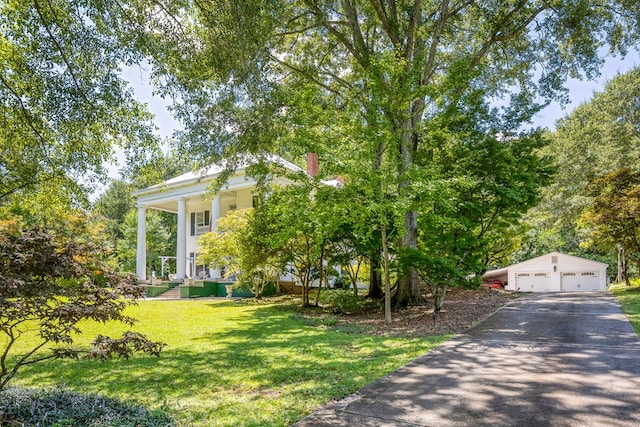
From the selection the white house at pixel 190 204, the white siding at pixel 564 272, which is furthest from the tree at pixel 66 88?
the white siding at pixel 564 272

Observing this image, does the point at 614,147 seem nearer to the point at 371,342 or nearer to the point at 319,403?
the point at 371,342

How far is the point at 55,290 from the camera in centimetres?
387

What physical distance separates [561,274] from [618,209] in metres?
11.2

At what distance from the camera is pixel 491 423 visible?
12.5 feet

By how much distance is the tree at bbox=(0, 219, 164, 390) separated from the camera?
12.0 feet

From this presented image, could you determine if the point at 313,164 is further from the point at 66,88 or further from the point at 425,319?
the point at 66,88

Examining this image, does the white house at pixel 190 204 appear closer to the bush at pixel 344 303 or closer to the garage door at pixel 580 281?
the bush at pixel 344 303

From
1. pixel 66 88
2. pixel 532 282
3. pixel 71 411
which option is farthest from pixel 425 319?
pixel 532 282

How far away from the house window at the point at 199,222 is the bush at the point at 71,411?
25117 millimetres

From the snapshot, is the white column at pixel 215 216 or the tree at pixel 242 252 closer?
the tree at pixel 242 252

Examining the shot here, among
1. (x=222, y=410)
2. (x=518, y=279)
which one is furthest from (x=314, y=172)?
(x=518, y=279)

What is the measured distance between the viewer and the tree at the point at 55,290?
3.67 metres

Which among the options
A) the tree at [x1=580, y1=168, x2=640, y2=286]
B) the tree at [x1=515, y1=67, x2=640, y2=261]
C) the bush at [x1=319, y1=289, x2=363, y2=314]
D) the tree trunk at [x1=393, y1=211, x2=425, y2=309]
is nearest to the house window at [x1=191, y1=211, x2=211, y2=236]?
the bush at [x1=319, y1=289, x2=363, y2=314]

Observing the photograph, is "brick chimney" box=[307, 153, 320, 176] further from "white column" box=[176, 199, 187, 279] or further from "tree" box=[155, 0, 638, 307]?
"white column" box=[176, 199, 187, 279]
